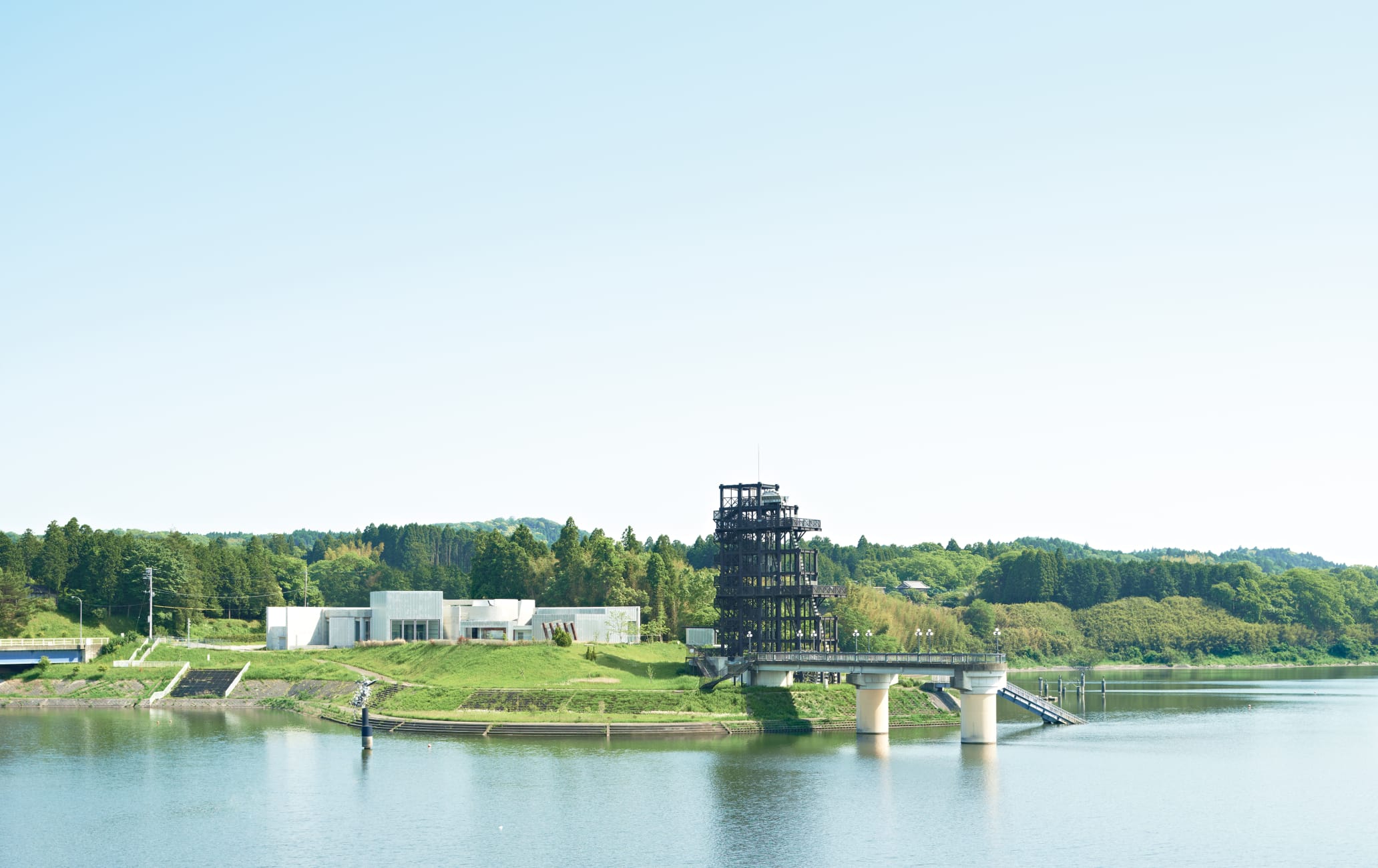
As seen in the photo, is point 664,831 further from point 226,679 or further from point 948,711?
point 226,679

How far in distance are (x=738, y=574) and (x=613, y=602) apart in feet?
132

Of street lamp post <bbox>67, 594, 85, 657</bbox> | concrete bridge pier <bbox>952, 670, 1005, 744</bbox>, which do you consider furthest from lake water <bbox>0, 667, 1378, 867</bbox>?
street lamp post <bbox>67, 594, 85, 657</bbox>

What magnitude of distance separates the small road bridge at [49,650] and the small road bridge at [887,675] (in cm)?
7103

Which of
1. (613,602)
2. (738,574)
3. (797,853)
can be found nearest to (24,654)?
(613,602)

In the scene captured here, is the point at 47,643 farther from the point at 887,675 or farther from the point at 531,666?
the point at 887,675

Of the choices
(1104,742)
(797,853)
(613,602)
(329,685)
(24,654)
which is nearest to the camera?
(797,853)

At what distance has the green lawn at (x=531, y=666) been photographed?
115 meters

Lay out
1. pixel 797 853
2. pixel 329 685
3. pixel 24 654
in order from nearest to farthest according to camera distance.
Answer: pixel 797 853
pixel 329 685
pixel 24 654

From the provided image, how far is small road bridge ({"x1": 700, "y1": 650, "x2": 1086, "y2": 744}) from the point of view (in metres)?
98.6

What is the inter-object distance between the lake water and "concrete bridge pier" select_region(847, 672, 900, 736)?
2030 millimetres

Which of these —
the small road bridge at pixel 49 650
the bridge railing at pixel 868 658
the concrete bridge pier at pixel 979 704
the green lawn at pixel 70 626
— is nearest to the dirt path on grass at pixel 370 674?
the small road bridge at pixel 49 650

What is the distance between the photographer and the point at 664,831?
6544 cm

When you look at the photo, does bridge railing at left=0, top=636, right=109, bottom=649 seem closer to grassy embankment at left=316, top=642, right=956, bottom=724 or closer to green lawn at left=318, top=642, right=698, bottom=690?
green lawn at left=318, top=642, right=698, bottom=690

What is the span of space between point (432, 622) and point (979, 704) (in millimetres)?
68319
